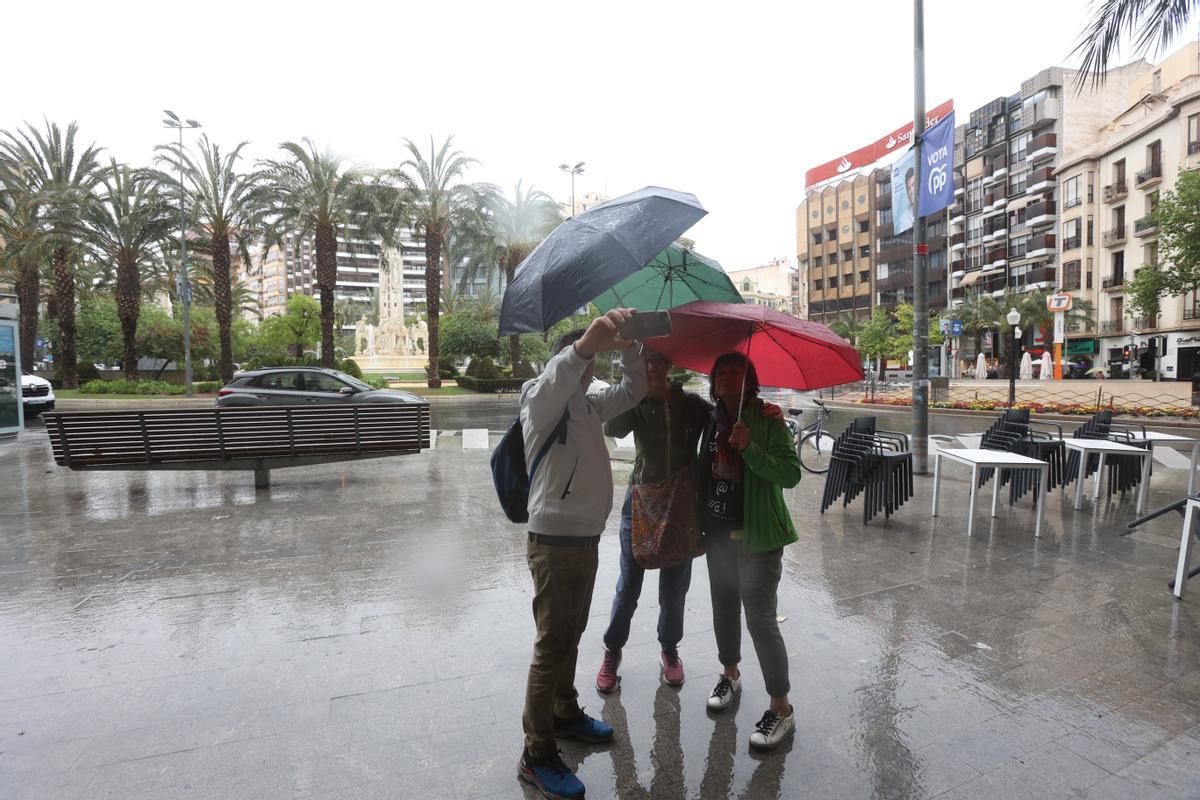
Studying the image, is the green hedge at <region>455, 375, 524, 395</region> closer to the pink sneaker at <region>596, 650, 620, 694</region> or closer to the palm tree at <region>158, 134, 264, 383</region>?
the palm tree at <region>158, 134, 264, 383</region>

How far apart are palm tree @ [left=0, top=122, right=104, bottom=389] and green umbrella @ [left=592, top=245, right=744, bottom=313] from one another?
30.2 meters

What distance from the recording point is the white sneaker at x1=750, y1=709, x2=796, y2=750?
106 inches

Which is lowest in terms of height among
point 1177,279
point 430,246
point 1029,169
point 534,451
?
point 534,451

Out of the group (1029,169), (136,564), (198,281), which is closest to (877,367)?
(1029,169)

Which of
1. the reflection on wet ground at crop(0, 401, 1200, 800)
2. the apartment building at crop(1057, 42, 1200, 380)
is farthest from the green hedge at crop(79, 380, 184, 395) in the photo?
the apartment building at crop(1057, 42, 1200, 380)

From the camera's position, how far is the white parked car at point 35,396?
19.0 metres

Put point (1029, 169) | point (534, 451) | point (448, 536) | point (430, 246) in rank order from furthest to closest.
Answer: point (1029, 169) → point (430, 246) → point (448, 536) → point (534, 451)

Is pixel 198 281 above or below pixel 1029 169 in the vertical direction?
below

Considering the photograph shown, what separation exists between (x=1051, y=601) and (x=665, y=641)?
2.87 metres

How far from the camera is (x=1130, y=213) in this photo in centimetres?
4053

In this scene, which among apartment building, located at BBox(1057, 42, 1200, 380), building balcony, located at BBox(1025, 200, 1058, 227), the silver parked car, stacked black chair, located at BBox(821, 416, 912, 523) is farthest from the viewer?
building balcony, located at BBox(1025, 200, 1058, 227)

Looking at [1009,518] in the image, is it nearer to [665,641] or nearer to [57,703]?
[665,641]

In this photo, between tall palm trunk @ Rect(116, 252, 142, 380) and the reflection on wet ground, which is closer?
the reflection on wet ground

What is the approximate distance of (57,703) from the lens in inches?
120
